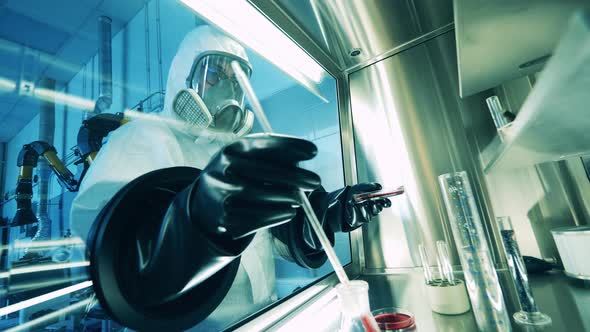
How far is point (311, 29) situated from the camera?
119cm

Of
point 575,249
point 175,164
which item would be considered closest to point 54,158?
point 175,164

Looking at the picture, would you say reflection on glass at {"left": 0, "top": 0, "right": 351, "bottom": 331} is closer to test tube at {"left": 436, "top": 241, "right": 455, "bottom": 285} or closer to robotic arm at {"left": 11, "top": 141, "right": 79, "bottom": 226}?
robotic arm at {"left": 11, "top": 141, "right": 79, "bottom": 226}

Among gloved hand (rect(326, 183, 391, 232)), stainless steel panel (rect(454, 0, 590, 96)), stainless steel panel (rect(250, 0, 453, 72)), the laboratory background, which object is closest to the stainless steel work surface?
the laboratory background

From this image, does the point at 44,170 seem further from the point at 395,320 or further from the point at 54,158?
the point at 395,320

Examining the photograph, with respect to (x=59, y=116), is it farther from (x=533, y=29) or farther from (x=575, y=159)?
(x=575, y=159)

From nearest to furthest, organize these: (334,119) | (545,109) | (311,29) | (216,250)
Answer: (216,250), (545,109), (311,29), (334,119)

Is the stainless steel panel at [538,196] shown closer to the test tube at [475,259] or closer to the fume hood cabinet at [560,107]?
the fume hood cabinet at [560,107]

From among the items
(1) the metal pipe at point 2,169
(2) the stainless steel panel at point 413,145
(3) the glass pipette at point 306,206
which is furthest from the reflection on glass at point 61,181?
(2) the stainless steel panel at point 413,145

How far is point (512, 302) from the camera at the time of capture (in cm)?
79

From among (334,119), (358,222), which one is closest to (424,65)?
(334,119)

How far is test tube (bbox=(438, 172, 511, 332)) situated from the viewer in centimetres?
65

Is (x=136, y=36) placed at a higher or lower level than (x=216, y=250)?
higher

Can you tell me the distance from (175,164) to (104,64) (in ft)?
1.43

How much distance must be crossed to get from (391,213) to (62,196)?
127 centimetres
